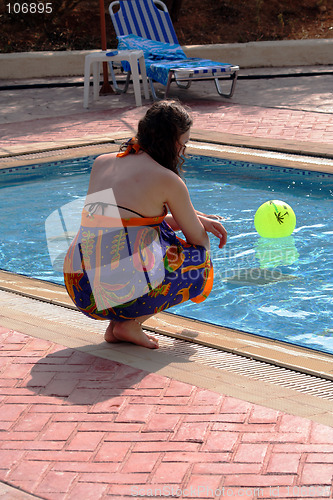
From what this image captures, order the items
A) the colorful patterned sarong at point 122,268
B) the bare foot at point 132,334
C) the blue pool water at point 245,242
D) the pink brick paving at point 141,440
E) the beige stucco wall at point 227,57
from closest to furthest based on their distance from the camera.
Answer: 1. the pink brick paving at point 141,440
2. the colorful patterned sarong at point 122,268
3. the bare foot at point 132,334
4. the blue pool water at point 245,242
5. the beige stucco wall at point 227,57

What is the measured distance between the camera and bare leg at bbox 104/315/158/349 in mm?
3451

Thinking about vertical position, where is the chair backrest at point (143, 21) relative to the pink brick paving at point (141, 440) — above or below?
above

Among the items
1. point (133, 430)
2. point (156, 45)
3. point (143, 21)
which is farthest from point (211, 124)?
point (133, 430)

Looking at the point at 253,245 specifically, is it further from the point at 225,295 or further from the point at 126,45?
the point at 126,45

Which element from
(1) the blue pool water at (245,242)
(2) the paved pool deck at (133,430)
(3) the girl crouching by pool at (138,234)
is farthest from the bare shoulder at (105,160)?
(1) the blue pool water at (245,242)

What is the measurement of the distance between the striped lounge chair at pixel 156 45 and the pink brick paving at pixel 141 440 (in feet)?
25.2

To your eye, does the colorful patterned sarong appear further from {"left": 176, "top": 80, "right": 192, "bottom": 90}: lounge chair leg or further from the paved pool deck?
{"left": 176, "top": 80, "right": 192, "bottom": 90}: lounge chair leg

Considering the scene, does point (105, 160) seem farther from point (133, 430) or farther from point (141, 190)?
point (133, 430)

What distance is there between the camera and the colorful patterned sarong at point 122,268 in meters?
3.32

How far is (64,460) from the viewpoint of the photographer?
2.47 meters

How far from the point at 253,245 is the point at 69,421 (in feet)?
10.4

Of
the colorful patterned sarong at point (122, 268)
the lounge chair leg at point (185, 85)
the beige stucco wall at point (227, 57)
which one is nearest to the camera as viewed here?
the colorful patterned sarong at point (122, 268)

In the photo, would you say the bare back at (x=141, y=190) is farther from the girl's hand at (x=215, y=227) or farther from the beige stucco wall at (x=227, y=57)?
the beige stucco wall at (x=227, y=57)

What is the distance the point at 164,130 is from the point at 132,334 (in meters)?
1.03
